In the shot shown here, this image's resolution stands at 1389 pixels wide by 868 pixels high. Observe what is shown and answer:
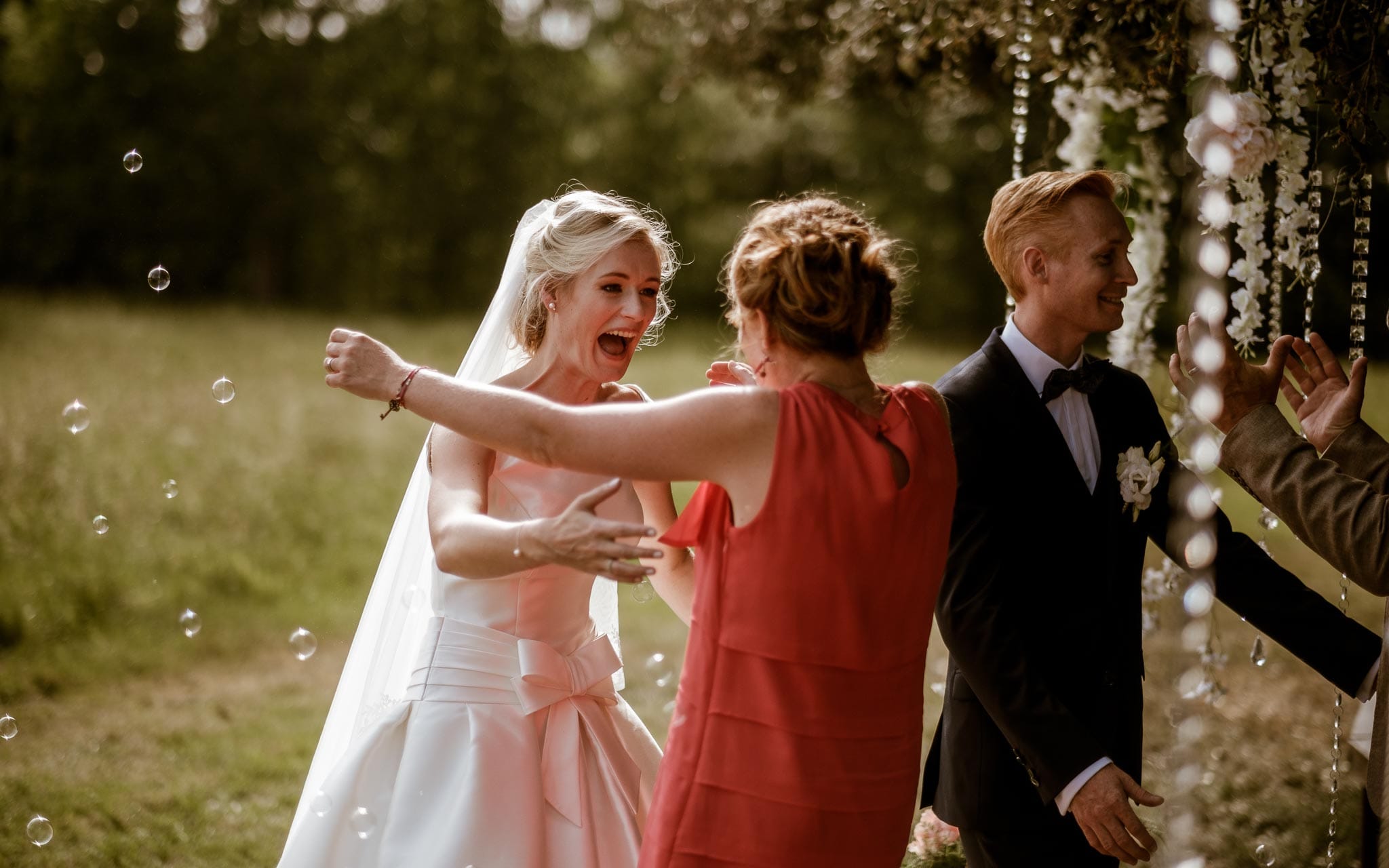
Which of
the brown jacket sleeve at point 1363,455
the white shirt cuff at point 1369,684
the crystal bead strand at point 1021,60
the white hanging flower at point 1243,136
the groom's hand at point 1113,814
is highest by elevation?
the crystal bead strand at point 1021,60

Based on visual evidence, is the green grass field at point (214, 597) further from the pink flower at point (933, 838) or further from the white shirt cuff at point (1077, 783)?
the pink flower at point (933, 838)

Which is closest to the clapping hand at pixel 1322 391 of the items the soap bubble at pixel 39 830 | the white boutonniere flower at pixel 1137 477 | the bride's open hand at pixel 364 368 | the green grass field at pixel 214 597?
the white boutonniere flower at pixel 1137 477

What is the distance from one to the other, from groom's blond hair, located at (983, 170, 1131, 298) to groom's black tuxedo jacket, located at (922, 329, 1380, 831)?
0.21 meters

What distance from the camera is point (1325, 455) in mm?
2764

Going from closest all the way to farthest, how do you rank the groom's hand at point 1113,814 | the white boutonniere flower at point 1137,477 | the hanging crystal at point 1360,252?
the groom's hand at point 1113,814 → the white boutonniere flower at point 1137,477 → the hanging crystal at point 1360,252

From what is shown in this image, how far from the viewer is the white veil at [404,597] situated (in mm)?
2885

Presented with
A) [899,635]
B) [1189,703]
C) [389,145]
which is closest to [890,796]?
[899,635]

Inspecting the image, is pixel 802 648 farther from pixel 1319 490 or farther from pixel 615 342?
pixel 1319 490

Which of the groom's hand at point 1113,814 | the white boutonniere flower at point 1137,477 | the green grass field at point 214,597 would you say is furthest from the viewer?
the green grass field at point 214,597

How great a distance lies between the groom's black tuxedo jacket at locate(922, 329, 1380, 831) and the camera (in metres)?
2.50

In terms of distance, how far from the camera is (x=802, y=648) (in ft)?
6.30

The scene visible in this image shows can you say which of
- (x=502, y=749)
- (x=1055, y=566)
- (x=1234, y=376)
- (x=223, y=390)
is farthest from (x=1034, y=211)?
(x=223, y=390)

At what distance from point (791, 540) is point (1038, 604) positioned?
91 cm

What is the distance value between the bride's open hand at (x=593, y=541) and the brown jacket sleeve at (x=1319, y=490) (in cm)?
144
